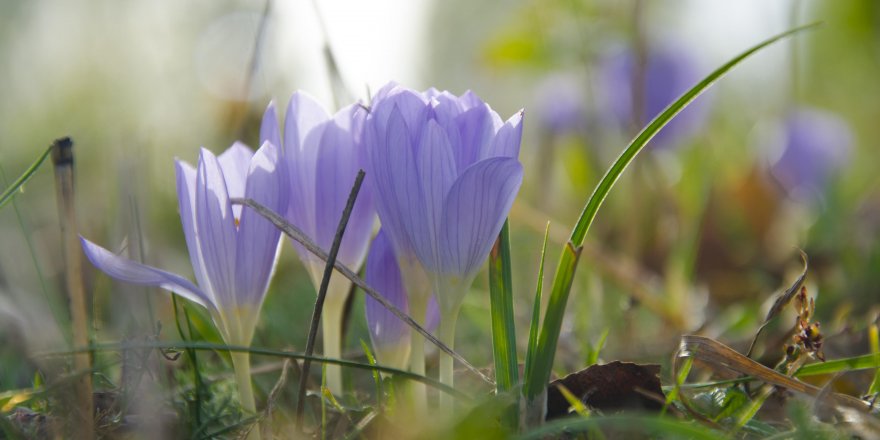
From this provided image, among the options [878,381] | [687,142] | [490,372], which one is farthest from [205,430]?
[687,142]

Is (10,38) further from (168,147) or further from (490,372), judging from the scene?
(490,372)

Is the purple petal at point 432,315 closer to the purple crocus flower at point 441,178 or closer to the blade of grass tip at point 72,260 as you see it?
the purple crocus flower at point 441,178

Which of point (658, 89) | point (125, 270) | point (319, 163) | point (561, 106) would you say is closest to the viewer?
point (125, 270)

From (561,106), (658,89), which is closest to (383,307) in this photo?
(658,89)

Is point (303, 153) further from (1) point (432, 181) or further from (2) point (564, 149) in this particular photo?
(2) point (564, 149)

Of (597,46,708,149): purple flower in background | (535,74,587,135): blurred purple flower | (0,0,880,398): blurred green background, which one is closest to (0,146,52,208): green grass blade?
(0,0,880,398): blurred green background

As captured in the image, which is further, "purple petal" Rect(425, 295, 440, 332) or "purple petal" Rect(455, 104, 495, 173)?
"purple petal" Rect(425, 295, 440, 332)

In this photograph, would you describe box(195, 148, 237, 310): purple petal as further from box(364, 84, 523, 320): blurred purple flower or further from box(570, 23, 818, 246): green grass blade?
box(570, 23, 818, 246): green grass blade

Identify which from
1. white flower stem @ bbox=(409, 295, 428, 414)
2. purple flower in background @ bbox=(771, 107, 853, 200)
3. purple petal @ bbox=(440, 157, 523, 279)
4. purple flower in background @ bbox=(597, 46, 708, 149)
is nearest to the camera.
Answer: purple petal @ bbox=(440, 157, 523, 279)
